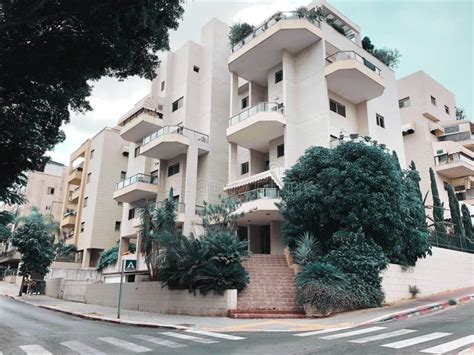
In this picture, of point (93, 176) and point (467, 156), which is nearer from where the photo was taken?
point (467, 156)

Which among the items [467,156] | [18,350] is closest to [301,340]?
[18,350]

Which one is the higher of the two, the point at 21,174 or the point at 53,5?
the point at 53,5

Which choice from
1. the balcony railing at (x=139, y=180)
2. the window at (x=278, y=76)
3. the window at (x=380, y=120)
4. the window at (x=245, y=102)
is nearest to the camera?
the window at (x=278, y=76)

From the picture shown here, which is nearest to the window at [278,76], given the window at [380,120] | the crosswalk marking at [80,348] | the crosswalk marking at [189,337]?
the window at [380,120]

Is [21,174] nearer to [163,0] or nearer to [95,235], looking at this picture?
[163,0]

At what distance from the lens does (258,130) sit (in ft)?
83.8

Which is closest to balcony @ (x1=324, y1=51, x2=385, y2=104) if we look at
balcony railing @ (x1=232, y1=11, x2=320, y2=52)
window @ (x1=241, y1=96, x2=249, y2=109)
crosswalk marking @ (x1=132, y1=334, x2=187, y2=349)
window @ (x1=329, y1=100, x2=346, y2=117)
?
window @ (x1=329, y1=100, x2=346, y2=117)

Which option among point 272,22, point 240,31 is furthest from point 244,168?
point 272,22

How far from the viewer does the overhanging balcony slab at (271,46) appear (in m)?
24.6

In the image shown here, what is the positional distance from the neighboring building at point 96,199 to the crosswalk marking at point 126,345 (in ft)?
103

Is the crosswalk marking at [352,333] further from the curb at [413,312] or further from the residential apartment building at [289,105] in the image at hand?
the residential apartment building at [289,105]

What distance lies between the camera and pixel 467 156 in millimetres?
38938

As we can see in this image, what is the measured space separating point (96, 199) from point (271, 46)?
25.4 meters

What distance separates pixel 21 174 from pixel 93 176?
2986cm
